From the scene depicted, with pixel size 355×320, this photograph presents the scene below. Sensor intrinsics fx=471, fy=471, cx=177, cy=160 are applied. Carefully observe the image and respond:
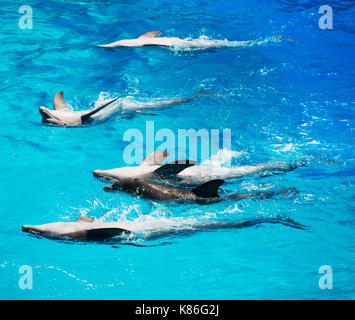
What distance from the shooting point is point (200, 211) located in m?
5.46

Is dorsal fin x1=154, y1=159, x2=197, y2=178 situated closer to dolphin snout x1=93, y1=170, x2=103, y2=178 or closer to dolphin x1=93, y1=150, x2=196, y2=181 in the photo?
dolphin x1=93, y1=150, x2=196, y2=181

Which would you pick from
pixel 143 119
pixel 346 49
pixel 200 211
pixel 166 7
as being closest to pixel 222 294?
pixel 200 211

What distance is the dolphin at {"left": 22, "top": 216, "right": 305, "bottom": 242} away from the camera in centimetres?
483

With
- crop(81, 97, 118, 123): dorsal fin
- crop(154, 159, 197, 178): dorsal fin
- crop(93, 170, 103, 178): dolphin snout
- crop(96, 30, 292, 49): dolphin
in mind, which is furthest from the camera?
crop(96, 30, 292, 49): dolphin

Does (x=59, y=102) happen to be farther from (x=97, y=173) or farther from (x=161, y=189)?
(x=161, y=189)

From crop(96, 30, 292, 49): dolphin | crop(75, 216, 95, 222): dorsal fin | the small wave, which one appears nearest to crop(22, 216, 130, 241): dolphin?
crop(75, 216, 95, 222): dorsal fin

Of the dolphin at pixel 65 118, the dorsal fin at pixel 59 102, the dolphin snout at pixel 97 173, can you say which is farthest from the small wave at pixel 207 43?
the dolphin snout at pixel 97 173

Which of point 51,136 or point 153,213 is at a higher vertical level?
point 51,136

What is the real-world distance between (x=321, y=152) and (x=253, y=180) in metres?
1.62

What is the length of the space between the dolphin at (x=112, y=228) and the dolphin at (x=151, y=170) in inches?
34.3

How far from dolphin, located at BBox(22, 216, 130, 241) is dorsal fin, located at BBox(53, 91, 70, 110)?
3408 mm

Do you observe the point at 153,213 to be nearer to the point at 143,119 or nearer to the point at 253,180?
the point at 253,180

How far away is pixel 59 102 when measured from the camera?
814 cm

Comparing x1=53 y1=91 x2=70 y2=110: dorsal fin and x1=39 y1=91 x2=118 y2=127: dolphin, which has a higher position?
x1=53 y1=91 x2=70 y2=110: dorsal fin
